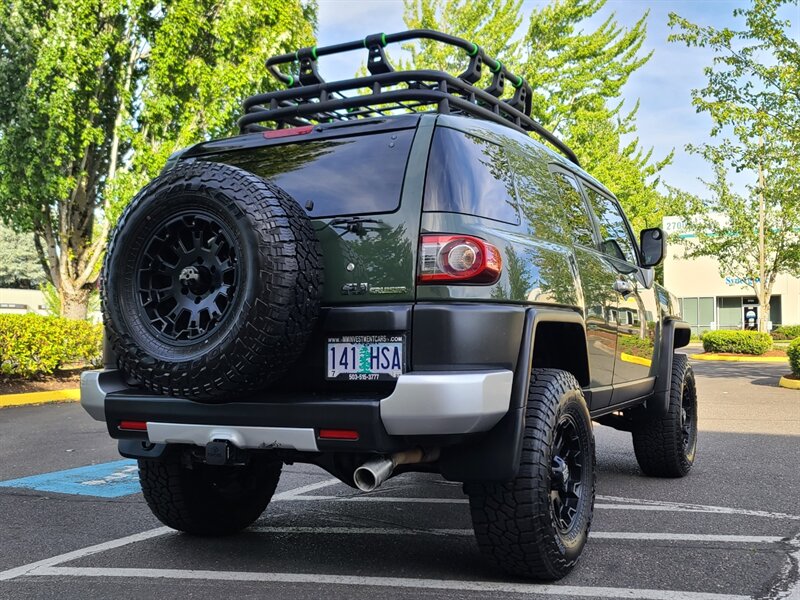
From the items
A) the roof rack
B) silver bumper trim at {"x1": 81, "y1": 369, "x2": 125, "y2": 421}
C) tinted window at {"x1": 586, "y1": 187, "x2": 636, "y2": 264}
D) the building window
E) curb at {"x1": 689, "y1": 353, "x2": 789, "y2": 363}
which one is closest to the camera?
silver bumper trim at {"x1": 81, "y1": 369, "x2": 125, "y2": 421}

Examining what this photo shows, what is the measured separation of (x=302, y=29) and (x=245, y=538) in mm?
13545

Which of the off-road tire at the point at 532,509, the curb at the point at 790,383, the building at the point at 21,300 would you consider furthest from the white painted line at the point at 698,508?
the building at the point at 21,300

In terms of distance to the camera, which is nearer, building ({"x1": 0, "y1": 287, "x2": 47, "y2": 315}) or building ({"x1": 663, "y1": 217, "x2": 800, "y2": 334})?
building ({"x1": 663, "y1": 217, "x2": 800, "y2": 334})

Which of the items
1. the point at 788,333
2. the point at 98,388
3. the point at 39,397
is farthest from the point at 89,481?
the point at 788,333

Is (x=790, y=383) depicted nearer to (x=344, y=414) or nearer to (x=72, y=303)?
(x=344, y=414)

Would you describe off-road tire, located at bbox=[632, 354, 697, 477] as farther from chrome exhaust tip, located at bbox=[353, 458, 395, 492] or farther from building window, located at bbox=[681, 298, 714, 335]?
building window, located at bbox=[681, 298, 714, 335]

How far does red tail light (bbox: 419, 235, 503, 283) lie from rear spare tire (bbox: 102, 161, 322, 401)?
0.44 metres

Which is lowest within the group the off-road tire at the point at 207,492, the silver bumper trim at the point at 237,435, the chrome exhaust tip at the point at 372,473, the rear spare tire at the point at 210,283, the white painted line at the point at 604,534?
the white painted line at the point at 604,534

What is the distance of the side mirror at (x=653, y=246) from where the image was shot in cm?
548

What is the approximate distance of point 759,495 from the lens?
5.24 metres

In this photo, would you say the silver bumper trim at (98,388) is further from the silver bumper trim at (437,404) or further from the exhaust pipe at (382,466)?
the silver bumper trim at (437,404)

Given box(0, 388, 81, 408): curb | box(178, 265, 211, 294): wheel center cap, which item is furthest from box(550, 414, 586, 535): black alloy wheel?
box(0, 388, 81, 408): curb

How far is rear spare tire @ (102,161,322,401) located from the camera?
2977mm

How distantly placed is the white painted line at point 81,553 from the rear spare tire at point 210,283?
1.07 meters
